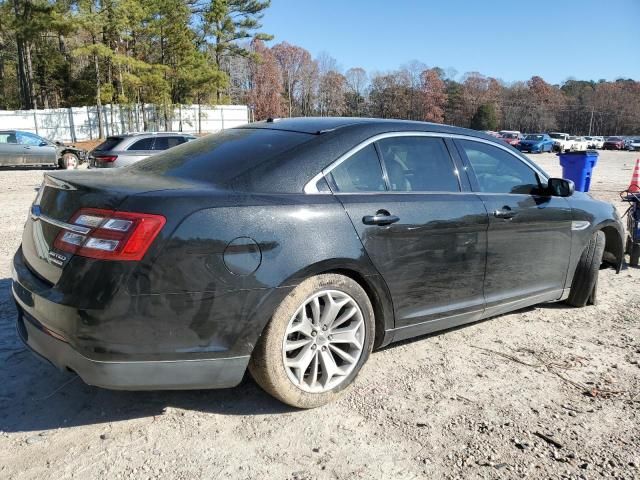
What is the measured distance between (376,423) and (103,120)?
40.4m

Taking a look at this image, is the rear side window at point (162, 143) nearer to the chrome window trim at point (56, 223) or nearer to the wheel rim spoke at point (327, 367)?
the chrome window trim at point (56, 223)

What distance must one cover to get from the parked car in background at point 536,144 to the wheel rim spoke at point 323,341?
43.1 m

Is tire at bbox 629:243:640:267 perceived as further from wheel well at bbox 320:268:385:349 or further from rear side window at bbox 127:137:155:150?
rear side window at bbox 127:137:155:150

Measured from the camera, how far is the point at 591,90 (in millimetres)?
125312

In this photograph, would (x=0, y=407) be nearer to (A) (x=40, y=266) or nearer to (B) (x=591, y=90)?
(A) (x=40, y=266)

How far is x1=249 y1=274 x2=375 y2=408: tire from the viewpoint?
2.68 metres

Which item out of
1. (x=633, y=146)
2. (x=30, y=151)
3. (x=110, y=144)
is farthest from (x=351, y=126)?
(x=633, y=146)

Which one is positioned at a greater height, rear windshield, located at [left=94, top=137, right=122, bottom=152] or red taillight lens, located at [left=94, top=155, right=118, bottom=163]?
rear windshield, located at [left=94, top=137, right=122, bottom=152]

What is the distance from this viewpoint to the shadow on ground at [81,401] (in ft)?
8.98

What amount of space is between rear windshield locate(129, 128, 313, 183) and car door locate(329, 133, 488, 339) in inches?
15.8

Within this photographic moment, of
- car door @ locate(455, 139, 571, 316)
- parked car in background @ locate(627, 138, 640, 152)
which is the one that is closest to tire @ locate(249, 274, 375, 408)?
car door @ locate(455, 139, 571, 316)

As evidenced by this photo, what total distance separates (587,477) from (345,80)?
3932 inches

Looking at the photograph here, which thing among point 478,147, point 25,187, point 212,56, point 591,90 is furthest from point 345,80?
point 478,147

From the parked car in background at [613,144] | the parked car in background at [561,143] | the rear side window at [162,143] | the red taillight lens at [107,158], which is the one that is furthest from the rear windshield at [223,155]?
the parked car in background at [613,144]
